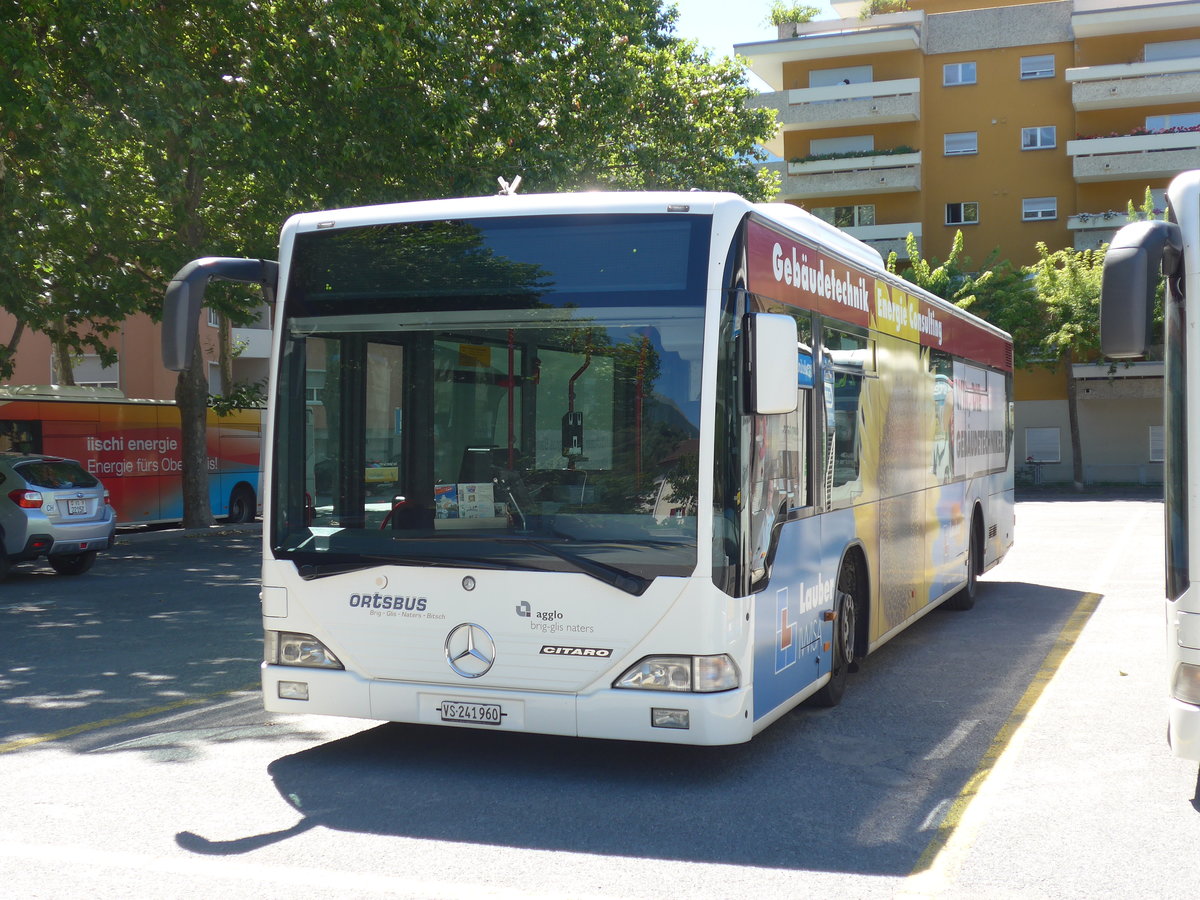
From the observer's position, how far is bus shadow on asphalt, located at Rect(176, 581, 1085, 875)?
553cm

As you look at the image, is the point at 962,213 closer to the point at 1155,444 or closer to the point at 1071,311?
the point at 1071,311

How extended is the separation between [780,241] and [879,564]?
3046 mm

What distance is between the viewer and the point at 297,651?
6.80m

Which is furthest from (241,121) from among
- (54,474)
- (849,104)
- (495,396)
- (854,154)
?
(849,104)

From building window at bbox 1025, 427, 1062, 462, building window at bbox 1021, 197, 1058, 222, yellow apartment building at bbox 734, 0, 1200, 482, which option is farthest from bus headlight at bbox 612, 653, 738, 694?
building window at bbox 1021, 197, 1058, 222

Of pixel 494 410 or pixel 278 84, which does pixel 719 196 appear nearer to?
pixel 494 410

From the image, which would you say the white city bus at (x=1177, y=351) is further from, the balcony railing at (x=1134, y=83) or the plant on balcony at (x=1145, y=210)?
the balcony railing at (x=1134, y=83)

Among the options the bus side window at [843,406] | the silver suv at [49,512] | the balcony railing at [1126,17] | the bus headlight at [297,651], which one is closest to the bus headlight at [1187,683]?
the bus side window at [843,406]

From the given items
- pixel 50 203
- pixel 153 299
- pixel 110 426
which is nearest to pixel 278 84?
pixel 50 203

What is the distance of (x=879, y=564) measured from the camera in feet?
30.3

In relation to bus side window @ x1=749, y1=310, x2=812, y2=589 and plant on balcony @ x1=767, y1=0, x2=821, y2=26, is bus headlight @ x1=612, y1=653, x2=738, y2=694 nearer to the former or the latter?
bus side window @ x1=749, y1=310, x2=812, y2=589

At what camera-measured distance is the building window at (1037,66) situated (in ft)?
169

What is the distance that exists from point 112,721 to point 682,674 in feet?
12.8

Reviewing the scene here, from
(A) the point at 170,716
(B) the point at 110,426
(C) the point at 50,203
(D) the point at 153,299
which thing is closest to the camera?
(A) the point at 170,716
